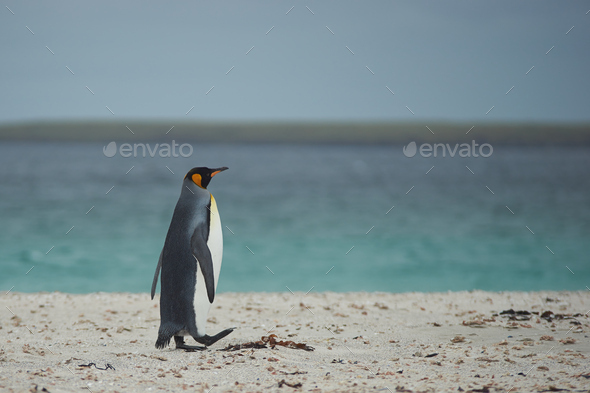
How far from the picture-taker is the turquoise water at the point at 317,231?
494 inches

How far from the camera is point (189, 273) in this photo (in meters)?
4.40

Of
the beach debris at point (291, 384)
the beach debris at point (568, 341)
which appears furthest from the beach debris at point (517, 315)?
the beach debris at point (291, 384)

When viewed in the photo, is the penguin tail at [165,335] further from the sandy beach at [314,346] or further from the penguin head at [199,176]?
the penguin head at [199,176]

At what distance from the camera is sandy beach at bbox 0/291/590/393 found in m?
3.43

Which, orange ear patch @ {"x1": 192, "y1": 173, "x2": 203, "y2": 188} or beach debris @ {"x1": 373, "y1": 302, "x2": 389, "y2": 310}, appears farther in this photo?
beach debris @ {"x1": 373, "y1": 302, "x2": 389, "y2": 310}

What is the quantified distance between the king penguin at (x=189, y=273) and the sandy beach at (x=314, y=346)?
0.18m

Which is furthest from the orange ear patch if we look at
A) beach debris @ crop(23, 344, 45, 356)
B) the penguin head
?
beach debris @ crop(23, 344, 45, 356)

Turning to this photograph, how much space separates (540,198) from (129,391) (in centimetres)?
2889

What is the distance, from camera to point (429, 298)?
7406 millimetres

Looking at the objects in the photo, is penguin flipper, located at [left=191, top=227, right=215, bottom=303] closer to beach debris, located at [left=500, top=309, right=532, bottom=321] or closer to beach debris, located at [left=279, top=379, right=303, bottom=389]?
beach debris, located at [left=279, top=379, right=303, bottom=389]

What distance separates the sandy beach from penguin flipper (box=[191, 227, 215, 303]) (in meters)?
0.50

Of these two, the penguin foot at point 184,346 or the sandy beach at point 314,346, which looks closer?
the sandy beach at point 314,346

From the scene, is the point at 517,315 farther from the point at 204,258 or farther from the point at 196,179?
the point at 196,179

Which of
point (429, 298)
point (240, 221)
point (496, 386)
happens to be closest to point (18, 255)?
point (240, 221)
